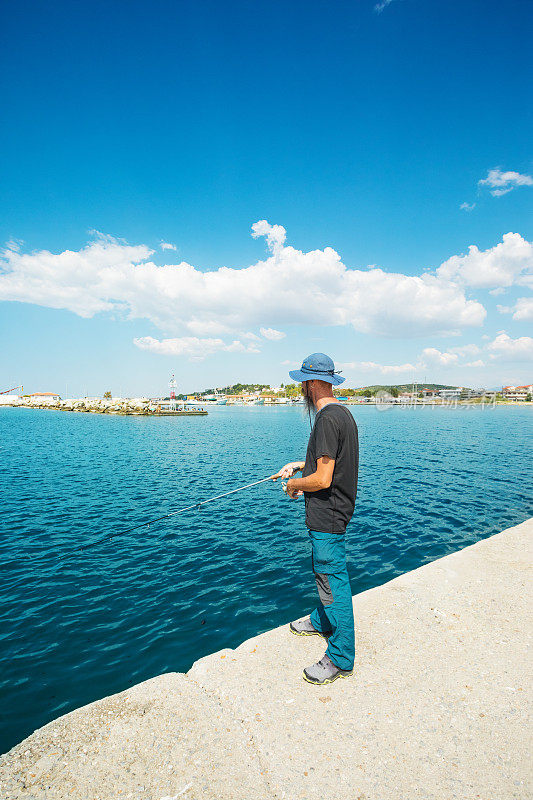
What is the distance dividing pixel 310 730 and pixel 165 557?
8.60m

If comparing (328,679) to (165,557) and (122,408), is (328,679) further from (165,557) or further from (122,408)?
(122,408)

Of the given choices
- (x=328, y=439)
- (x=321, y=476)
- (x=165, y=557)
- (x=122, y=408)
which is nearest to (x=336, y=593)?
(x=321, y=476)

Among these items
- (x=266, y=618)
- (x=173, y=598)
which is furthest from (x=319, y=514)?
(x=173, y=598)

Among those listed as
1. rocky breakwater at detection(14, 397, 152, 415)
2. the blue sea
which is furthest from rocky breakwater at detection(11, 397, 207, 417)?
the blue sea

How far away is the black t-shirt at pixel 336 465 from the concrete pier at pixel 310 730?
158cm

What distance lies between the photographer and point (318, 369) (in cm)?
416

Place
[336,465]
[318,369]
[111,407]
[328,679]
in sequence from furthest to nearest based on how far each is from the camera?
[111,407]
[318,369]
[336,465]
[328,679]

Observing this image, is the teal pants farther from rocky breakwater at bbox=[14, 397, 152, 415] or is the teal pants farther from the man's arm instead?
rocky breakwater at bbox=[14, 397, 152, 415]

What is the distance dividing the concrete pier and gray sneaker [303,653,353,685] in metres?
0.07

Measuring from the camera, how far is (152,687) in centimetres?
369

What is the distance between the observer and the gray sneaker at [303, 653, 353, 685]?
12.1 feet

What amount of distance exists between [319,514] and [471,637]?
2531 mm

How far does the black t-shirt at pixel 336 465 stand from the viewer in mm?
3738

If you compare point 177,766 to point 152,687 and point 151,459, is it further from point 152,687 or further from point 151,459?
point 151,459
